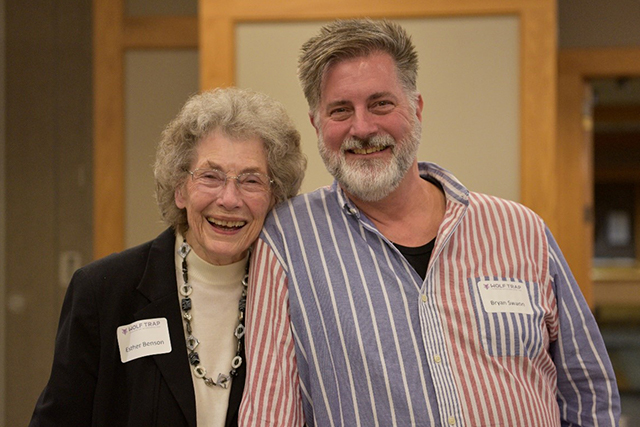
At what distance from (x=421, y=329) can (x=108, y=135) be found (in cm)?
287

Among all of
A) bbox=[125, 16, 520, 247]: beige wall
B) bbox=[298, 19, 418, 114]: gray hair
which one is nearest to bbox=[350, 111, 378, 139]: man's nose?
bbox=[298, 19, 418, 114]: gray hair

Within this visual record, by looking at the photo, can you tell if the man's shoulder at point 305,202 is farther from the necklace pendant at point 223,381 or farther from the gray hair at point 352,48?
the necklace pendant at point 223,381

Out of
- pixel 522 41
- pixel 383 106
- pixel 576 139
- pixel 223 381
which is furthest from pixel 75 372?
pixel 576 139

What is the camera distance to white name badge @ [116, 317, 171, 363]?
1675 millimetres

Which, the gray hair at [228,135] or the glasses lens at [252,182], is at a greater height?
the gray hair at [228,135]

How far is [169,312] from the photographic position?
1732mm

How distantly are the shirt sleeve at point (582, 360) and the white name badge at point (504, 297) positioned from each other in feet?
0.43

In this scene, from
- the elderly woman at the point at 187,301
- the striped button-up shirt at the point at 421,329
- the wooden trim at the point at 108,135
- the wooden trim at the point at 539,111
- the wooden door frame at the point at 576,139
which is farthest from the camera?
the wooden door frame at the point at 576,139

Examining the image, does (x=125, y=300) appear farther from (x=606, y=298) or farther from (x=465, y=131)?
(x=606, y=298)

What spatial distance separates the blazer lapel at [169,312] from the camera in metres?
1.65

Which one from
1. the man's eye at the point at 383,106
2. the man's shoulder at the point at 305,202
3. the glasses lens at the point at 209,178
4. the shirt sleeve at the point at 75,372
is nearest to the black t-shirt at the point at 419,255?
the man's shoulder at the point at 305,202

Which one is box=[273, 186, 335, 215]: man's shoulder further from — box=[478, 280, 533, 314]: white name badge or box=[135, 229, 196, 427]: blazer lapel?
box=[478, 280, 533, 314]: white name badge

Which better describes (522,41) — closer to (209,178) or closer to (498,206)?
(498,206)

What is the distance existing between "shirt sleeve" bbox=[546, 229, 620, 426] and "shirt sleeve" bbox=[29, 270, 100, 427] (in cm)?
122
